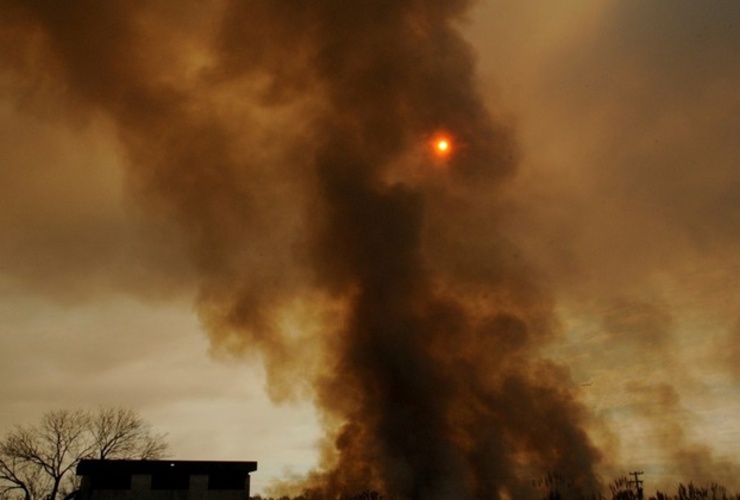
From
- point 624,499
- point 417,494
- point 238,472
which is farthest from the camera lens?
point 624,499

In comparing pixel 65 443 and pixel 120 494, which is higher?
pixel 65 443

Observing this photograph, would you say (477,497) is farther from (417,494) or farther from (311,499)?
(311,499)

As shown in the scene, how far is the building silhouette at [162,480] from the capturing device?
95.3 ft

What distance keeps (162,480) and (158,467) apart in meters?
0.67

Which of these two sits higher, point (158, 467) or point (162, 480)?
point (158, 467)

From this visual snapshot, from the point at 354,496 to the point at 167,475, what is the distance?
12404mm

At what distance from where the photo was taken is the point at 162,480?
97.9ft

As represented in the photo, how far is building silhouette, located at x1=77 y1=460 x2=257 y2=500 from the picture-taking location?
29062 mm

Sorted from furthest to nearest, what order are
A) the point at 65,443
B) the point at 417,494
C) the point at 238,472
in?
1. the point at 65,443
2. the point at 417,494
3. the point at 238,472

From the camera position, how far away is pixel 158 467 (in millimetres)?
29938

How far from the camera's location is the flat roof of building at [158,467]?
2923 centimetres

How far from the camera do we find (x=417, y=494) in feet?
115

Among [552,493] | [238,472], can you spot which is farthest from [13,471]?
[552,493]

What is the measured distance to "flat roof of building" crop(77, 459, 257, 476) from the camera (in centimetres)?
2923
